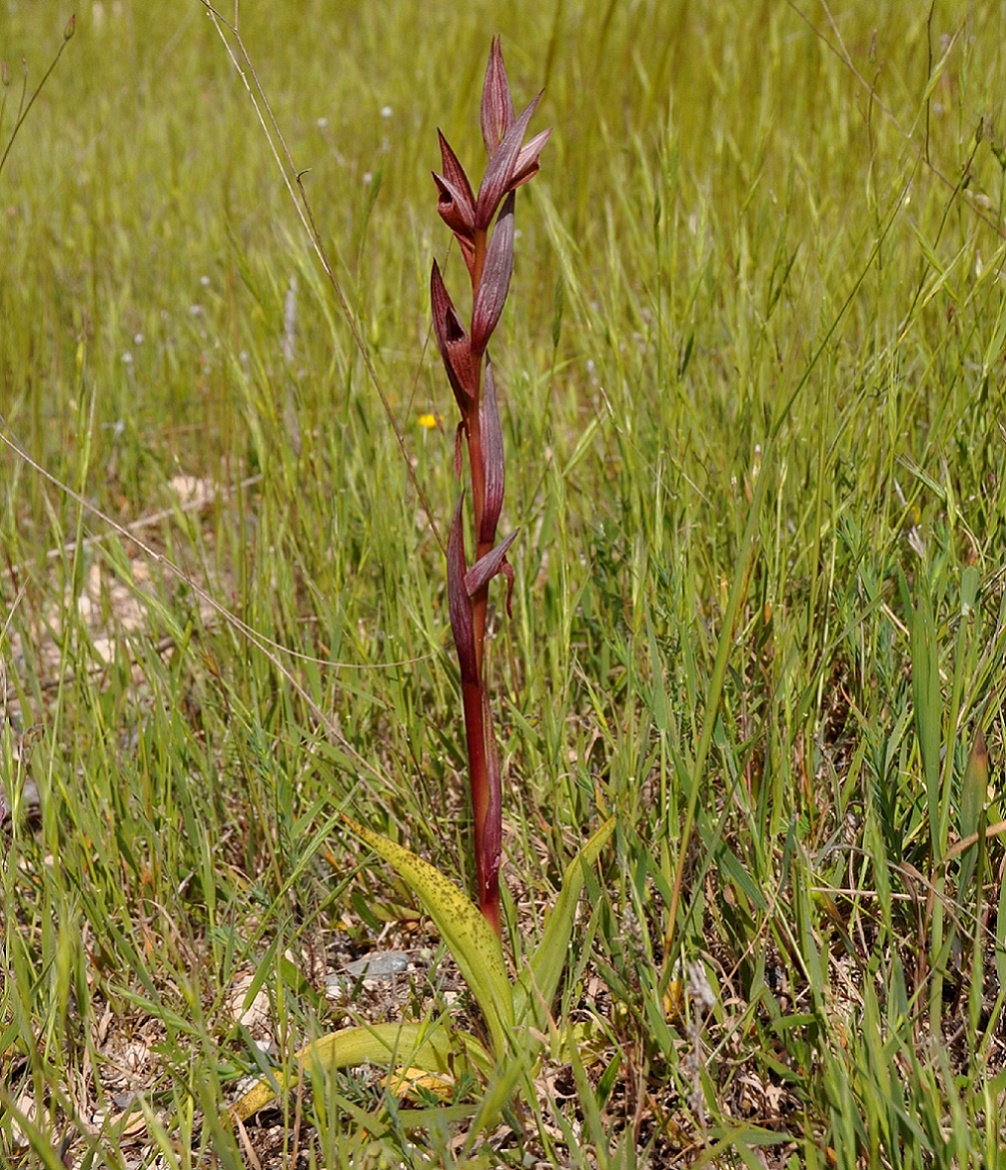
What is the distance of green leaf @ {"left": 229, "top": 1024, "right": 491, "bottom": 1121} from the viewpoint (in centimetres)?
100

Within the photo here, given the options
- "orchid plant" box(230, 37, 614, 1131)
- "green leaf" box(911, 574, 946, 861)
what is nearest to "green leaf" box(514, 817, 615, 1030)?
"orchid plant" box(230, 37, 614, 1131)

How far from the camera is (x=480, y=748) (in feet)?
3.49

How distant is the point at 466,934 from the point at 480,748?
0.58 ft

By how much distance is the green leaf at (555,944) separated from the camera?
1.02m

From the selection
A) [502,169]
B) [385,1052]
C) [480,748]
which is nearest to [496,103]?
[502,169]

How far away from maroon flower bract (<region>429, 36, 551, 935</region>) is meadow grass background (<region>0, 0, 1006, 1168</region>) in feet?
0.73

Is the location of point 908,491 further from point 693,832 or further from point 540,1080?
point 540,1080

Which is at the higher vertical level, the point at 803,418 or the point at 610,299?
the point at 610,299

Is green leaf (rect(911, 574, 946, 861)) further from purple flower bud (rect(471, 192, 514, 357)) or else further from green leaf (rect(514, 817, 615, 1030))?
purple flower bud (rect(471, 192, 514, 357))

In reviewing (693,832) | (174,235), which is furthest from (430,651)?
(174,235)

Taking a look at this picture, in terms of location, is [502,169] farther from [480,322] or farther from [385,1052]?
[385,1052]

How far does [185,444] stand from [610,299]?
4.17 feet

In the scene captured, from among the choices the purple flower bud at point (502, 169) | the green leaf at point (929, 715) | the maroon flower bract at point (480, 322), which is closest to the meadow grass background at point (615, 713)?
the green leaf at point (929, 715)

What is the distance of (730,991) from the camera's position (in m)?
1.13
